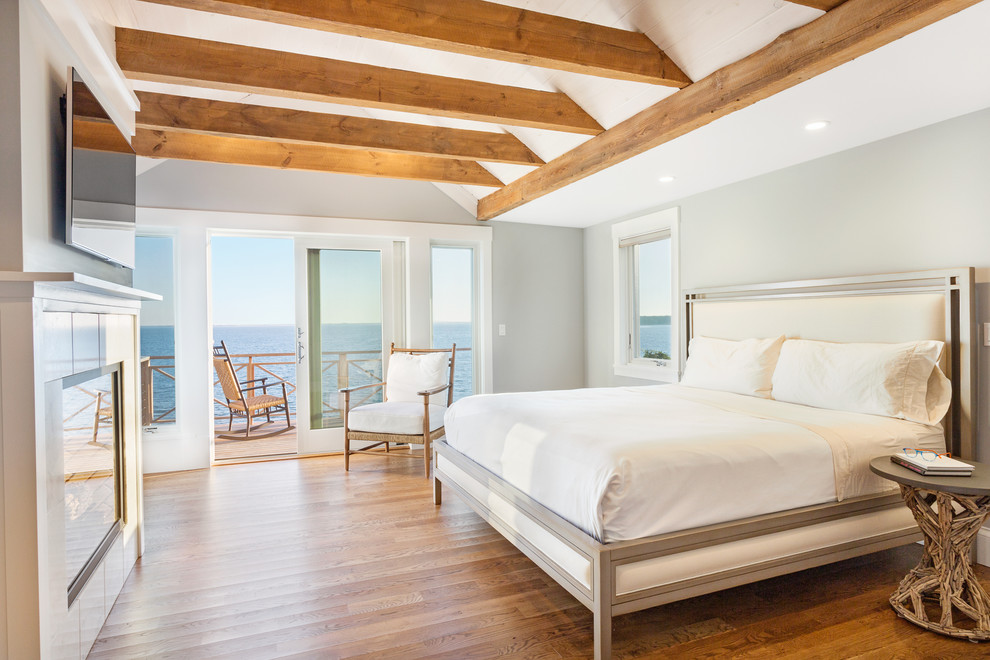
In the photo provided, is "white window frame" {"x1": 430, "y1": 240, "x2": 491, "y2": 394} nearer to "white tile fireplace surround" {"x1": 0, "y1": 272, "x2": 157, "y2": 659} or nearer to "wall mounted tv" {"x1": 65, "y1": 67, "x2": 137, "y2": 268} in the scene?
"wall mounted tv" {"x1": 65, "y1": 67, "x2": 137, "y2": 268}

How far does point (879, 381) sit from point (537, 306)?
11.2 ft

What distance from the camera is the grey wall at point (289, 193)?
454cm

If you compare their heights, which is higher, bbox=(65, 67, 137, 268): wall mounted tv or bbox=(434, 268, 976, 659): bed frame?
bbox=(65, 67, 137, 268): wall mounted tv

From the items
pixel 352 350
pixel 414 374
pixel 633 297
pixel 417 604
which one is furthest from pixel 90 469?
pixel 633 297

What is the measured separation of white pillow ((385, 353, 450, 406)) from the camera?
4793mm

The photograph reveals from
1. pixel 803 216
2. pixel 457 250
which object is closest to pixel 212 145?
pixel 457 250

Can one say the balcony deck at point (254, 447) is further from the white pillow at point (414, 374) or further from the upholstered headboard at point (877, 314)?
the upholstered headboard at point (877, 314)

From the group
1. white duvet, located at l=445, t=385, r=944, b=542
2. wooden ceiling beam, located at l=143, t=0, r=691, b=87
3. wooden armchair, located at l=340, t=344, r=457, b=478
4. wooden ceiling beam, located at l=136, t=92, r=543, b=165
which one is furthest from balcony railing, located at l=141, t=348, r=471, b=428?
wooden ceiling beam, located at l=143, t=0, r=691, b=87

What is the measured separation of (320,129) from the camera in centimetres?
367

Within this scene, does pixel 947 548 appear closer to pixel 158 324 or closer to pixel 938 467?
pixel 938 467

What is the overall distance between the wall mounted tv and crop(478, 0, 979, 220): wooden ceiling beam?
252cm

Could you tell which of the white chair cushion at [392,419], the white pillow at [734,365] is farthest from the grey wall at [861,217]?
the white chair cushion at [392,419]

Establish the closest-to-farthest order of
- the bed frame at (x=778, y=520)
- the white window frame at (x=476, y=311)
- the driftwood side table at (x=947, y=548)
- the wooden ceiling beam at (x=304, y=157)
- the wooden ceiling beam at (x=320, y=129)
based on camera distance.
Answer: the bed frame at (x=778, y=520)
the driftwood side table at (x=947, y=548)
the wooden ceiling beam at (x=320, y=129)
the wooden ceiling beam at (x=304, y=157)
the white window frame at (x=476, y=311)

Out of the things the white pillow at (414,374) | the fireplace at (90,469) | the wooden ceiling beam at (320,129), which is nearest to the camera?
the fireplace at (90,469)
